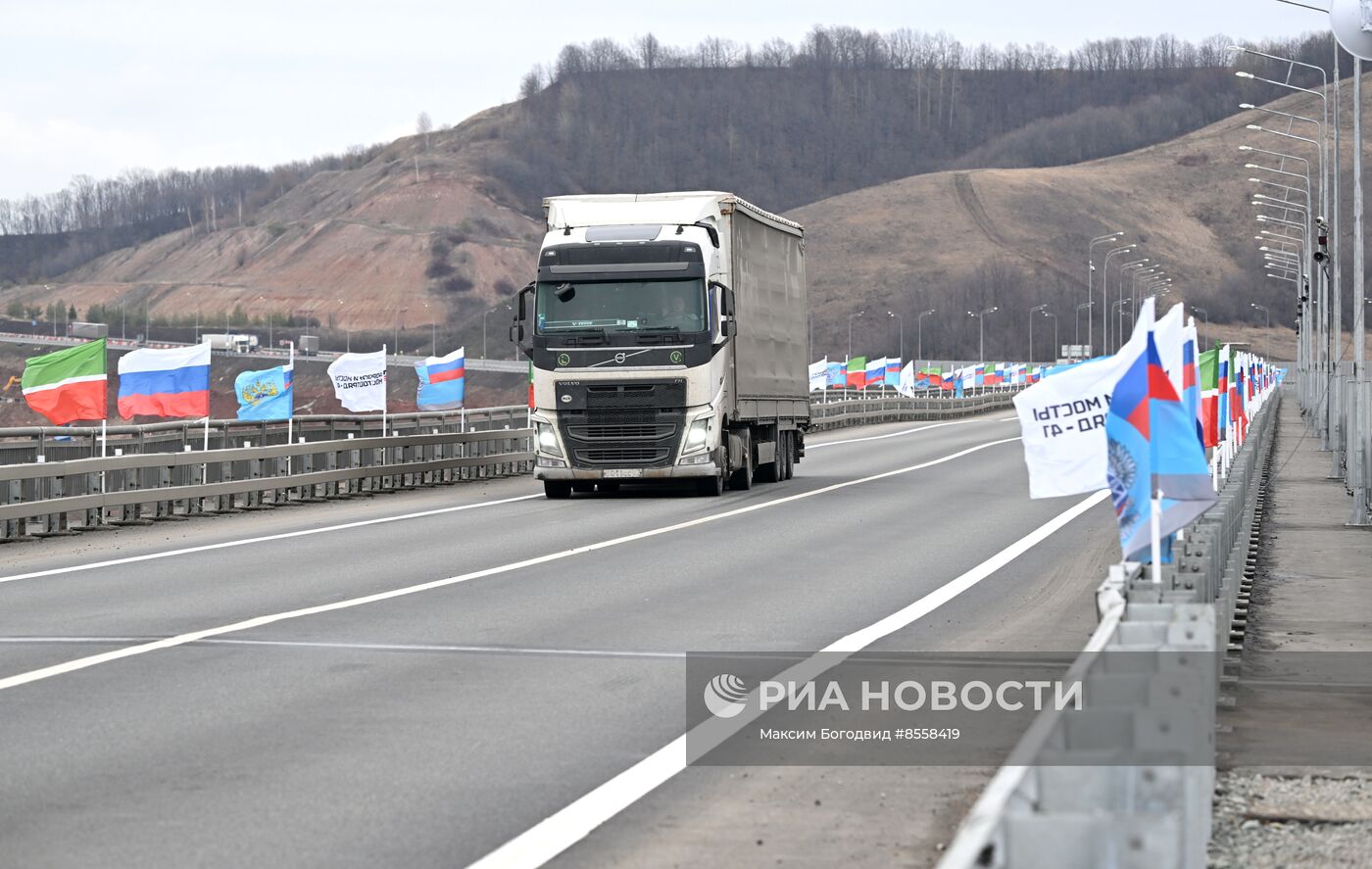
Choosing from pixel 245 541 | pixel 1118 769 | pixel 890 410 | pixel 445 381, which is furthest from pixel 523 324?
pixel 890 410

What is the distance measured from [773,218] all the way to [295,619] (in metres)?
20.8

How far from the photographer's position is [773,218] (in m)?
34.2

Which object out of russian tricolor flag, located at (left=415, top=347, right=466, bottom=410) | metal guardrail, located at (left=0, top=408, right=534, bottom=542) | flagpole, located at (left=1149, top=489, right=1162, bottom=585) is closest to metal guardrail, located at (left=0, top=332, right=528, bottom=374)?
russian tricolor flag, located at (left=415, top=347, right=466, bottom=410)

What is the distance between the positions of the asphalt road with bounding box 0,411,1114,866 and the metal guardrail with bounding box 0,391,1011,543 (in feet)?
2.57

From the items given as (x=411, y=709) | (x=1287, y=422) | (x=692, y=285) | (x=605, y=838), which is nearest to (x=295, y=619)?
(x=411, y=709)

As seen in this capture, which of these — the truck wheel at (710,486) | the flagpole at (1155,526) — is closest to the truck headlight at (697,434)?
the truck wheel at (710,486)

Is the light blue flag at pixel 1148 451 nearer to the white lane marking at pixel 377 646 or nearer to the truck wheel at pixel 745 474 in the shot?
the white lane marking at pixel 377 646

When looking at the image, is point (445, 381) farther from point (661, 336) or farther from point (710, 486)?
point (661, 336)

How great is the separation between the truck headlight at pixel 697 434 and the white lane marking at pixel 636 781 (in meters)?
14.7

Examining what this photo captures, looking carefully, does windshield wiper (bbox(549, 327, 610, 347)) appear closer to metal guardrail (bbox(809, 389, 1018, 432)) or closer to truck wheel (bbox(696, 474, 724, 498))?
truck wheel (bbox(696, 474, 724, 498))

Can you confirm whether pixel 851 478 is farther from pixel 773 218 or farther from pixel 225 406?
pixel 225 406

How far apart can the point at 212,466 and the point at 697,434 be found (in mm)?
6811

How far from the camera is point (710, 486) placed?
3084cm

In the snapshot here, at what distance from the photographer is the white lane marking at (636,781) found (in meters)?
7.09
